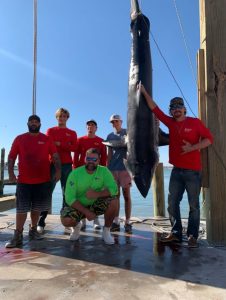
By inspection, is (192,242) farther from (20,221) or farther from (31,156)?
(31,156)

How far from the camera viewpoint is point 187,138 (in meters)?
4.14

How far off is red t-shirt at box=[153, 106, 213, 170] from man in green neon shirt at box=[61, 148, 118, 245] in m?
0.82

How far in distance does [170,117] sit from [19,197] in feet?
6.70

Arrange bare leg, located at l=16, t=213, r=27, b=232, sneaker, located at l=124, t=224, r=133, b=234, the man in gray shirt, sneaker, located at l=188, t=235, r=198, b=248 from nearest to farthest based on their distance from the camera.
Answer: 1. sneaker, located at l=188, t=235, r=198, b=248
2. bare leg, located at l=16, t=213, r=27, b=232
3. sneaker, located at l=124, t=224, r=133, b=234
4. the man in gray shirt

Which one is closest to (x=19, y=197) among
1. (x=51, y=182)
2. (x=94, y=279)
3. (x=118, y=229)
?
(x=51, y=182)

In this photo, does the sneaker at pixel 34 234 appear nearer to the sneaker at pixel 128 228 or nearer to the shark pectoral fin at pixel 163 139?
the sneaker at pixel 128 228

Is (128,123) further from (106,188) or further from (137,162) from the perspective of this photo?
(106,188)

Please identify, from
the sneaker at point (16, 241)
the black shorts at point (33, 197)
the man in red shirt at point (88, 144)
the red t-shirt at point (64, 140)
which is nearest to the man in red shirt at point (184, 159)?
the man in red shirt at point (88, 144)

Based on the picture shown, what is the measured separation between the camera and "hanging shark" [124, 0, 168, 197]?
4.36 m

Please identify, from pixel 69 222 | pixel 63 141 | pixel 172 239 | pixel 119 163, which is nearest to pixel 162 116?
pixel 119 163

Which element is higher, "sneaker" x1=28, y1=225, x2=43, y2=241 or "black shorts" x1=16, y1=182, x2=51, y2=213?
"black shorts" x1=16, y1=182, x2=51, y2=213

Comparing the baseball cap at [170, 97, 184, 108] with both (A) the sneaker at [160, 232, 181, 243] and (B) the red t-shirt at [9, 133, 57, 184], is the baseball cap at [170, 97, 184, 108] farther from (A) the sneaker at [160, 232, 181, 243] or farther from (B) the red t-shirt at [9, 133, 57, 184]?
(B) the red t-shirt at [9, 133, 57, 184]

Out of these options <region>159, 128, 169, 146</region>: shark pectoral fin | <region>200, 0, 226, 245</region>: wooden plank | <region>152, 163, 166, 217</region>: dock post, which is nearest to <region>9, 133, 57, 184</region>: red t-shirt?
<region>159, 128, 169, 146</region>: shark pectoral fin

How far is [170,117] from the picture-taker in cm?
433
